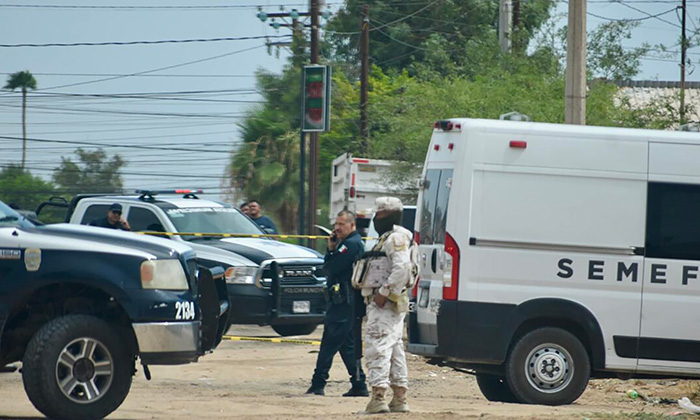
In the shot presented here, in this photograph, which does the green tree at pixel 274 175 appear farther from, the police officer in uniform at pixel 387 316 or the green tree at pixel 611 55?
the police officer in uniform at pixel 387 316

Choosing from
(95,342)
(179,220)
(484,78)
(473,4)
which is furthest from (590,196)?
(473,4)

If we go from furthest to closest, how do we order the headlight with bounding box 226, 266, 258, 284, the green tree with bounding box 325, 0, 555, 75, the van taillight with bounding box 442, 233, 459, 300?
1. the green tree with bounding box 325, 0, 555, 75
2. the headlight with bounding box 226, 266, 258, 284
3. the van taillight with bounding box 442, 233, 459, 300

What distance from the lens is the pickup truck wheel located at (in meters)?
17.3

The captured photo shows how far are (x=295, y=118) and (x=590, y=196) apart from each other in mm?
41165

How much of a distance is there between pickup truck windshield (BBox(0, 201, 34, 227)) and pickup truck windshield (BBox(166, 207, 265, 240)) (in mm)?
6782

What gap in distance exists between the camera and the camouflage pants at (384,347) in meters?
9.56

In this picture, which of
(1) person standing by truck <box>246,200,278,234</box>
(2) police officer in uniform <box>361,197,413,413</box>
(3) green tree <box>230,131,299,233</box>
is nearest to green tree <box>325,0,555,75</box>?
(3) green tree <box>230,131,299,233</box>

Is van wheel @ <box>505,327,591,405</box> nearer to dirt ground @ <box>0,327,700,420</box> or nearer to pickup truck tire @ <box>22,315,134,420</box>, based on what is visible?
dirt ground @ <box>0,327,700,420</box>

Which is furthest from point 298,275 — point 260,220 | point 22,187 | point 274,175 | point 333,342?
point 22,187

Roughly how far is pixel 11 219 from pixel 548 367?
471cm

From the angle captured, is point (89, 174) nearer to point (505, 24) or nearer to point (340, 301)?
point (505, 24)

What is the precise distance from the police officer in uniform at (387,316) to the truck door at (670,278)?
7.08ft

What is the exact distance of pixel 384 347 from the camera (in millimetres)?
9586

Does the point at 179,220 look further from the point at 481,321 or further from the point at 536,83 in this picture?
the point at 536,83
